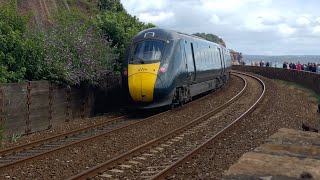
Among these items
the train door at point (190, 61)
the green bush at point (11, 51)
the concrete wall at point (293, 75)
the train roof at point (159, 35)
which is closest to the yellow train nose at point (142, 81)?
the train roof at point (159, 35)

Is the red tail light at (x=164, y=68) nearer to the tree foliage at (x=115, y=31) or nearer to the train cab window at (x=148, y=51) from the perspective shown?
the train cab window at (x=148, y=51)

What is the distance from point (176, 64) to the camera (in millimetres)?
16828

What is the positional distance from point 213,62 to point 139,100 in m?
8.92

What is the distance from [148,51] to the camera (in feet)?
54.5

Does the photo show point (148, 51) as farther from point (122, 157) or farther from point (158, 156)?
point (122, 157)

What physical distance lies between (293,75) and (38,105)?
100 ft

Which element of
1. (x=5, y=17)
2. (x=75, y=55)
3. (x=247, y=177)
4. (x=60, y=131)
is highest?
(x=5, y=17)

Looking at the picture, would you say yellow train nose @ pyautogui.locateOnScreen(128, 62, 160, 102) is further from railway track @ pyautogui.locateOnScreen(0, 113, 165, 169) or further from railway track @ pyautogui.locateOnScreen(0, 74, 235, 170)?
railway track @ pyautogui.locateOnScreen(0, 113, 165, 169)

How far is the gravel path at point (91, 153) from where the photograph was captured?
8.27m

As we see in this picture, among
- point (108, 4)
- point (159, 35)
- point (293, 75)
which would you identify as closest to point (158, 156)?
point (159, 35)

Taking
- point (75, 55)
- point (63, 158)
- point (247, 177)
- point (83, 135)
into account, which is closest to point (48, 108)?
point (83, 135)

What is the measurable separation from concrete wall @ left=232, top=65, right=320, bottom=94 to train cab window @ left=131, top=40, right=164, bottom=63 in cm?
1568

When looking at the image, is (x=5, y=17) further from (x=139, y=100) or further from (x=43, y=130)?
(x=139, y=100)

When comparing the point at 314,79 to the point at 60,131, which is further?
the point at 314,79
